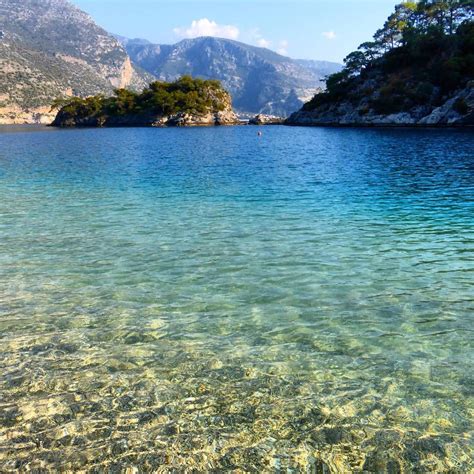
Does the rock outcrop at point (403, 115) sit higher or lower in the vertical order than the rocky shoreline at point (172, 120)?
higher

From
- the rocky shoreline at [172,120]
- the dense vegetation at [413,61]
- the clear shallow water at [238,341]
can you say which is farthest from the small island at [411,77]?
the clear shallow water at [238,341]

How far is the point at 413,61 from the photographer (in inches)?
5512

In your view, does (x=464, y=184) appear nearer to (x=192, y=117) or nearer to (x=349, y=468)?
(x=349, y=468)

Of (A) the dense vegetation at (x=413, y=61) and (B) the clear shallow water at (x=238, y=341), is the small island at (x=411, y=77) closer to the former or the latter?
(A) the dense vegetation at (x=413, y=61)

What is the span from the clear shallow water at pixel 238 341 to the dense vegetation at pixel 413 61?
106 m

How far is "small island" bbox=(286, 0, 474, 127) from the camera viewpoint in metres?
115

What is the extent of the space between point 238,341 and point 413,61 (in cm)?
15749

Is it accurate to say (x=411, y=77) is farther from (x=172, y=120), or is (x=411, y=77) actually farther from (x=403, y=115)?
(x=172, y=120)

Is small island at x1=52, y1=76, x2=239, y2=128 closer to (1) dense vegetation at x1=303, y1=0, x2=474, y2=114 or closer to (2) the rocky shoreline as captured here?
(2) the rocky shoreline

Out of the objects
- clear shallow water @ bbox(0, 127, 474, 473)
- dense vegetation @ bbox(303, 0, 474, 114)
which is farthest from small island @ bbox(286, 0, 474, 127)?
clear shallow water @ bbox(0, 127, 474, 473)

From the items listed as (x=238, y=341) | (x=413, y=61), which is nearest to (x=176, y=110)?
(x=413, y=61)

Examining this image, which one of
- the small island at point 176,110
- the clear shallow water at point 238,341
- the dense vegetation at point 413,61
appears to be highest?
the dense vegetation at point 413,61

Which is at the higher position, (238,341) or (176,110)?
(176,110)

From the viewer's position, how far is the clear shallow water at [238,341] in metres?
5.78
